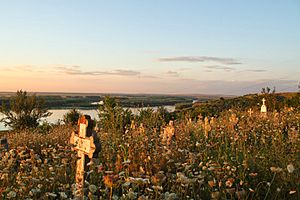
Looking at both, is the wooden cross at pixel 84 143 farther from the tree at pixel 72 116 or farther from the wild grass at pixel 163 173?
the tree at pixel 72 116

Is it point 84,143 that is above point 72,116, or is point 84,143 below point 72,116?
above

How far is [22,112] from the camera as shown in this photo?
746 inches

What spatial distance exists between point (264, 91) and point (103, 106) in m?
8.71

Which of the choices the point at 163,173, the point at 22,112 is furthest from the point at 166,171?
the point at 22,112

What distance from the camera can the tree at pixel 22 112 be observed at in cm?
1872

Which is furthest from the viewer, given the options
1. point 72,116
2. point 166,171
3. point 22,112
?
point 22,112

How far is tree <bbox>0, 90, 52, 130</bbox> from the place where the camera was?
61.4 ft

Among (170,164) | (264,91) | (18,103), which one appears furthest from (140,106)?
(18,103)

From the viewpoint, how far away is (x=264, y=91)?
1761cm

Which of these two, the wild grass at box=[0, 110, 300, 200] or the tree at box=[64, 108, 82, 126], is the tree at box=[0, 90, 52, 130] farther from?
the wild grass at box=[0, 110, 300, 200]

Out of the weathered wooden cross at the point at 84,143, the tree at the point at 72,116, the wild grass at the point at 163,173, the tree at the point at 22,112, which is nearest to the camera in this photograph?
the wild grass at the point at 163,173

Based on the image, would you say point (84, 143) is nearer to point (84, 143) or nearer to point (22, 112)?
point (84, 143)

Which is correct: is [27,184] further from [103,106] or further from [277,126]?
[103,106]

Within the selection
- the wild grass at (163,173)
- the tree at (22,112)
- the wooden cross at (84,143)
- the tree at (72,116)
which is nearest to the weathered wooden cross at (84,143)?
the wooden cross at (84,143)
